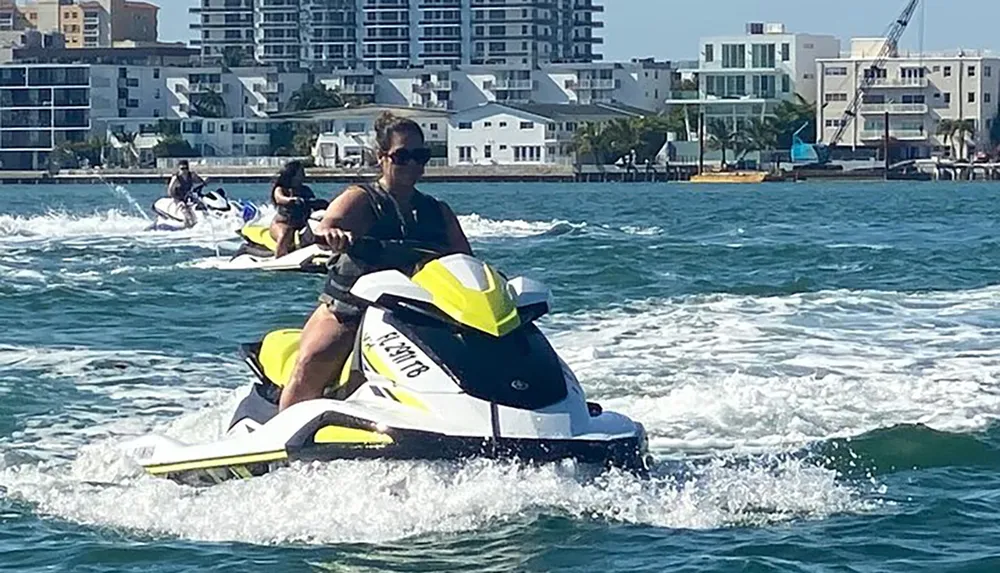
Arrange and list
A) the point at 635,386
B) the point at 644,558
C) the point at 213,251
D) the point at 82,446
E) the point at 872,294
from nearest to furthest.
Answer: the point at 644,558 → the point at 82,446 → the point at 635,386 → the point at 872,294 → the point at 213,251

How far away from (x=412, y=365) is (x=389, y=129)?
1.15 metres

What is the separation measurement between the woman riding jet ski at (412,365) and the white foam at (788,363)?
2489 millimetres

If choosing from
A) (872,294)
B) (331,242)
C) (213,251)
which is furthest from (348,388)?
(213,251)

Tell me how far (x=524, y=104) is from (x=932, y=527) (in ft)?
407

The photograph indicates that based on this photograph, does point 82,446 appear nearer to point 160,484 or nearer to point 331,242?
point 160,484

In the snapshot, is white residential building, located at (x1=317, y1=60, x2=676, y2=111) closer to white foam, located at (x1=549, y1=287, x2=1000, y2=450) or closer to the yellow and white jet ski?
the yellow and white jet ski

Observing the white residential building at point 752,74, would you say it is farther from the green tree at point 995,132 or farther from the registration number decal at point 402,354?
the registration number decal at point 402,354

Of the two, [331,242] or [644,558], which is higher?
[331,242]

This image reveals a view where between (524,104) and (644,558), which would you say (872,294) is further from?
(524,104)

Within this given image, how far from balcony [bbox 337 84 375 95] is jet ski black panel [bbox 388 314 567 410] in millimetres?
133610

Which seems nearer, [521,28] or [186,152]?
[186,152]

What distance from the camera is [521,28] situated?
525ft

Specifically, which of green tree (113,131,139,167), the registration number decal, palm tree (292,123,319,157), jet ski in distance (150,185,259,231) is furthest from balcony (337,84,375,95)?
the registration number decal

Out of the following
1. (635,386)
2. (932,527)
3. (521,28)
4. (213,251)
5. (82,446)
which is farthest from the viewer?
(521,28)
